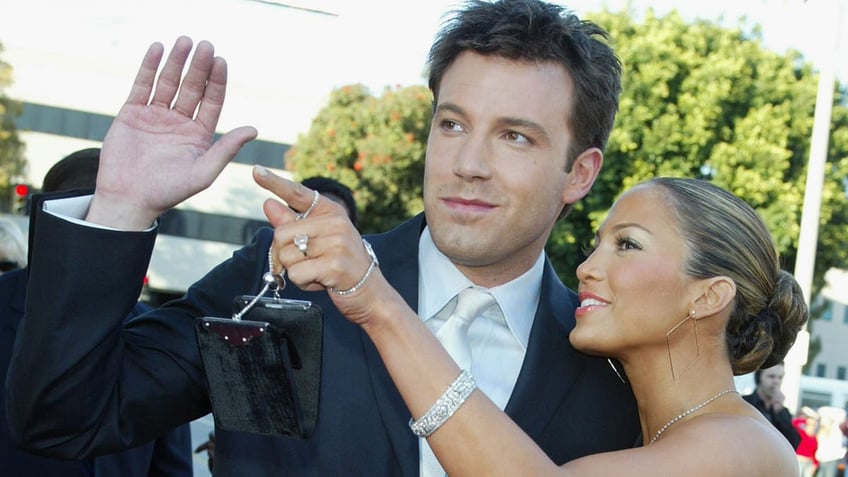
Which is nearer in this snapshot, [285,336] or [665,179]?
[285,336]

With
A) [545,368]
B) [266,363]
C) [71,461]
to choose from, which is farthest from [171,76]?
[71,461]

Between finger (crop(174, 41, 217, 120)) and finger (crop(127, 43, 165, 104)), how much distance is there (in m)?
0.06

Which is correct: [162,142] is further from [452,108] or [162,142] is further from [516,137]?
[516,137]

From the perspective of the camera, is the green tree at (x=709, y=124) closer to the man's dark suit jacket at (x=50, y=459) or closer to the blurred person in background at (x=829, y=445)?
the blurred person in background at (x=829, y=445)

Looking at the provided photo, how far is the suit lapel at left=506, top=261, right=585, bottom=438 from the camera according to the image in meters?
2.87

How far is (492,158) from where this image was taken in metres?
3.02

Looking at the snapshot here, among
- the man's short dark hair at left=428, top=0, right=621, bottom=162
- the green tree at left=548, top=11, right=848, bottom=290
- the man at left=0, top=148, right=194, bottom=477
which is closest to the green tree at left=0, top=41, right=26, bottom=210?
the green tree at left=548, top=11, right=848, bottom=290

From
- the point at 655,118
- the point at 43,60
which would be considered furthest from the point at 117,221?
the point at 43,60

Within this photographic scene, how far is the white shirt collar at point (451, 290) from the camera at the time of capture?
310 centimetres

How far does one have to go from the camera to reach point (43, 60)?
37.4 metres

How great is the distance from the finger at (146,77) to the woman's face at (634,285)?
1331 millimetres

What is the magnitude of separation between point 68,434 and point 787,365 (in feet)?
44.2

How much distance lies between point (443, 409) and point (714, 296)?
4.20 ft

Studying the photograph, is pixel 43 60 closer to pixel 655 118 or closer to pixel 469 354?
pixel 655 118
